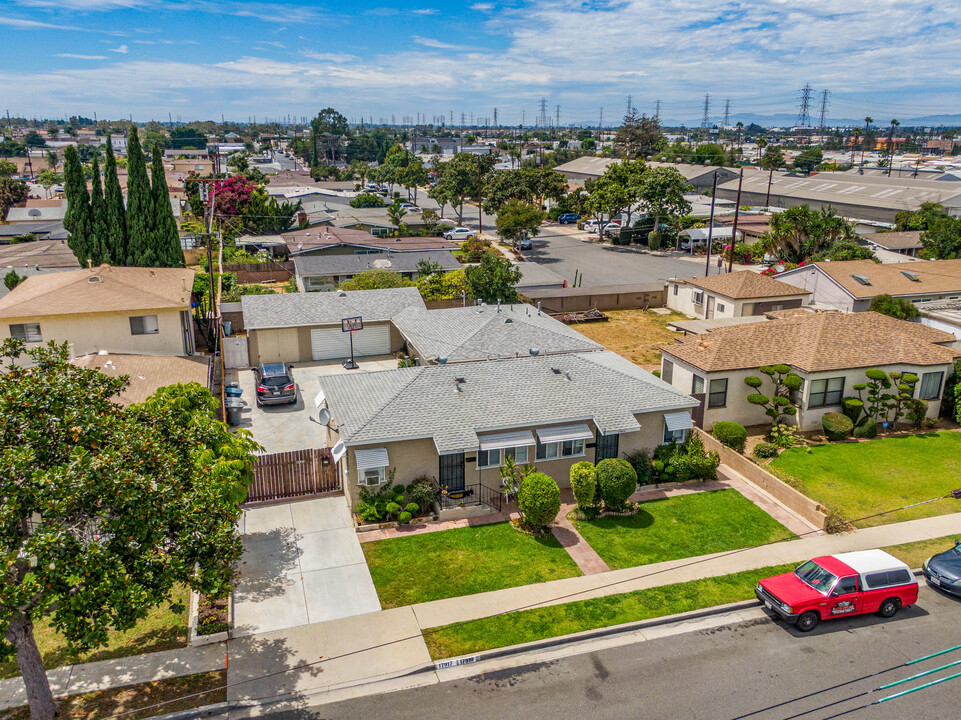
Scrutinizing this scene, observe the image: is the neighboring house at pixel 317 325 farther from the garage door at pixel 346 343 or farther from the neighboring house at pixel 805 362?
the neighboring house at pixel 805 362

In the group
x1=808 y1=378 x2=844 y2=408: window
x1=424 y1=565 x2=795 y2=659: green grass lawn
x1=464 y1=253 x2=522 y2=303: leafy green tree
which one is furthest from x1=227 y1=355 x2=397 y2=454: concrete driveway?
x1=808 y1=378 x2=844 y2=408: window

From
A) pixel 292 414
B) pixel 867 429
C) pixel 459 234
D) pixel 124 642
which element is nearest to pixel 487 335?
pixel 292 414

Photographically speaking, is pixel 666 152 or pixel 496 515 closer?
pixel 496 515

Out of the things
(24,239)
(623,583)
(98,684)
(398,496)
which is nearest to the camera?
(98,684)

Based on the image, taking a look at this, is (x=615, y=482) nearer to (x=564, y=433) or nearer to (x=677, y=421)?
(x=564, y=433)

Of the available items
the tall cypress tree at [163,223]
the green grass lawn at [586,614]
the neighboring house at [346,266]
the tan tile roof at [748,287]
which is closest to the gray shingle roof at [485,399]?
the green grass lawn at [586,614]

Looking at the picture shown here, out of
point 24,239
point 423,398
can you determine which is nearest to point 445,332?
point 423,398

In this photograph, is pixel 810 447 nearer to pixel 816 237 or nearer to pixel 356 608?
pixel 356 608
